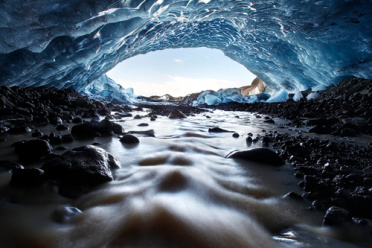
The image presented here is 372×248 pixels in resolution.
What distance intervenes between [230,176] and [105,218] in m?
1.12

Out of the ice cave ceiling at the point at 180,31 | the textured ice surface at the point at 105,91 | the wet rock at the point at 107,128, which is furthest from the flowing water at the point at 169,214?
the textured ice surface at the point at 105,91

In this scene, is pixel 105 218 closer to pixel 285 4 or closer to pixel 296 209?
pixel 296 209

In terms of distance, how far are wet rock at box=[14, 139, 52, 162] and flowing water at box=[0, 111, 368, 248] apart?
424mm

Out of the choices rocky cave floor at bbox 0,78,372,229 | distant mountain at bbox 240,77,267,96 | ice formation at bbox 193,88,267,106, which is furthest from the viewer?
distant mountain at bbox 240,77,267,96

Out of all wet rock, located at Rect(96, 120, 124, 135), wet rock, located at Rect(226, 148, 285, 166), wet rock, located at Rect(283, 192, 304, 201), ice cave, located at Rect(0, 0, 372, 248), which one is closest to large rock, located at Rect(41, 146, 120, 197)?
ice cave, located at Rect(0, 0, 372, 248)

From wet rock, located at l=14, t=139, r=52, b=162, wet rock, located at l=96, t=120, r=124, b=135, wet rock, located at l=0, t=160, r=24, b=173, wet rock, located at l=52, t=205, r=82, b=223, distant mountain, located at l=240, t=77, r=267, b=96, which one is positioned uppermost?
distant mountain, located at l=240, t=77, r=267, b=96

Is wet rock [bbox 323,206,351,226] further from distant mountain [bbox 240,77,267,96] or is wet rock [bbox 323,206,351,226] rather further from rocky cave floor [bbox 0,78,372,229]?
distant mountain [bbox 240,77,267,96]

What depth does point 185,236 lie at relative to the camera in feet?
3.05

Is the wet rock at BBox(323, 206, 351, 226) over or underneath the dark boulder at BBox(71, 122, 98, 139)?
underneath

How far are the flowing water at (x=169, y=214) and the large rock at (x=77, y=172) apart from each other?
8cm

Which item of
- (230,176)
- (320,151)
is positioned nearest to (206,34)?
(320,151)

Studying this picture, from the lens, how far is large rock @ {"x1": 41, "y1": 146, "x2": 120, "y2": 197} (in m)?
1.36

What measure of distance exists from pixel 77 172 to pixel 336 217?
1.79 meters

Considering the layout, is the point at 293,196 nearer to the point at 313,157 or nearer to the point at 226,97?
the point at 313,157
